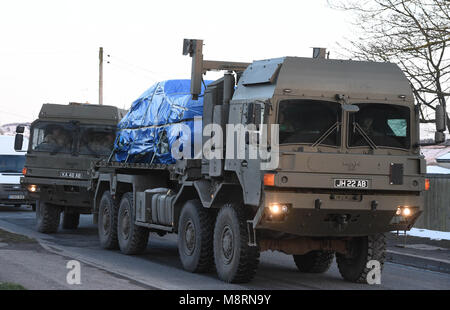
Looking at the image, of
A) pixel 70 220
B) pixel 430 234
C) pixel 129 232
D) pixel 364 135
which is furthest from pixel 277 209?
pixel 70 220

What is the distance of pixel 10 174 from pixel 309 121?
74.0 ft

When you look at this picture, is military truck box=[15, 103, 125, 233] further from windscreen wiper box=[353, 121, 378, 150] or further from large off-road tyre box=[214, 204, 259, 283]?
windscreen wiper box=[353, 121, 378, 150]

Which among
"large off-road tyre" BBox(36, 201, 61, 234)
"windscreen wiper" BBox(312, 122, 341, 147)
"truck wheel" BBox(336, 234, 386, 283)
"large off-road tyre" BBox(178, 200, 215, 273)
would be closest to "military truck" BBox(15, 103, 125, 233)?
"large off-road tyre" BBox(36, 201, 61, 234)

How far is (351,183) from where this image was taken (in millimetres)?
12172

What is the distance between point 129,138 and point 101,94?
1421 inches

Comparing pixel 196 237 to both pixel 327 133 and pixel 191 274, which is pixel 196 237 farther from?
pixel 327 133

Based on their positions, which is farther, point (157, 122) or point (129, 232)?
point (129, 232)

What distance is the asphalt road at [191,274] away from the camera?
13094 millimetres

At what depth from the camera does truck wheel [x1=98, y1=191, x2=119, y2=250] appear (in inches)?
733

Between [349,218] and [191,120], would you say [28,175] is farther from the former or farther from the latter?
[349,218]

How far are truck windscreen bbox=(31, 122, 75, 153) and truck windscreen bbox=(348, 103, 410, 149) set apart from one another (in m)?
11.7
